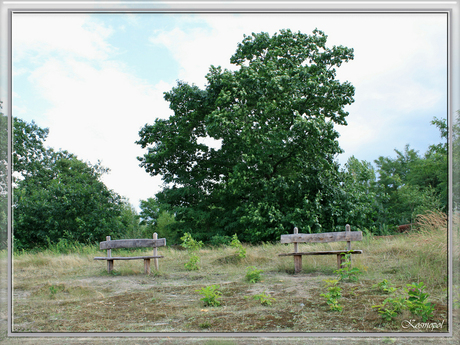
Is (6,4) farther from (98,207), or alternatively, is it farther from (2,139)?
(98,207)

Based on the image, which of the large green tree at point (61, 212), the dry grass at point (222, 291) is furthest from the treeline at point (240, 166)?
the dry grass at point (222, 291)

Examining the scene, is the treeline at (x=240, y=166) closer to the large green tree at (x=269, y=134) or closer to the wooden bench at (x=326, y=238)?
the large green tree at (x=269, y=134)

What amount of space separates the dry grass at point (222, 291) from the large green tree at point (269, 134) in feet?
14.9

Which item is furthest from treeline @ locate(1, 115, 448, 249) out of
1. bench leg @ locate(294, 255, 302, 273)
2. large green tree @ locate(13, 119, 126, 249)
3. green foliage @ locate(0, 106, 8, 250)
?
green foliage @ locate(0, 106, 8, 250)

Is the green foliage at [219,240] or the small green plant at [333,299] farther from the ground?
the small green plant at [333,299]

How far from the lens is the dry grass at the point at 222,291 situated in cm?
423

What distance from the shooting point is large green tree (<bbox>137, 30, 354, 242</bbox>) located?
13656 millimetres

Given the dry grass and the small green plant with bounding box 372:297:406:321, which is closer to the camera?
the small green plant with bounding box 372:297:406:321

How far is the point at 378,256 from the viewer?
883 centimetres

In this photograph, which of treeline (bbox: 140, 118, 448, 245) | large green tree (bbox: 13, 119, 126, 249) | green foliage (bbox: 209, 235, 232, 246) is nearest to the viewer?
large green tree (bbox: 13, 119, 126, 249)

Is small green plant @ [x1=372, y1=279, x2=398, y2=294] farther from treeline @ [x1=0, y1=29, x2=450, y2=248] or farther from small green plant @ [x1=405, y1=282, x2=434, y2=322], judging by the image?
treeline @ [x1=0, y1=29, x2=450, y2=248]

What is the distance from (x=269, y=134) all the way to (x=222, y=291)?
28.0 feet

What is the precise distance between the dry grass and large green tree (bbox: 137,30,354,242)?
4.53 metres

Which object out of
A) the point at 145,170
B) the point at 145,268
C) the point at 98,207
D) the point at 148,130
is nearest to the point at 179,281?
the point at 145,268
